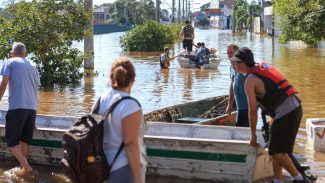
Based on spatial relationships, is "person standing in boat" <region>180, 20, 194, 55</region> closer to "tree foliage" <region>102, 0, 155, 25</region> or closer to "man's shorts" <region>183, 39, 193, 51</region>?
"man's shorts" <region>183, 39, 193, 51</region>

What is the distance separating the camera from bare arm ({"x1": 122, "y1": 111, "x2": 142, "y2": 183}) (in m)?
3.83

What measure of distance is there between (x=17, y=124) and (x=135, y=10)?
122 metres

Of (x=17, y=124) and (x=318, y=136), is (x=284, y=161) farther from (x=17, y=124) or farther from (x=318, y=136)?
(x=17, y=124)

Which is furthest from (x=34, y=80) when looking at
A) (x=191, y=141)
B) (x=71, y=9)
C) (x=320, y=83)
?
(x=320, y=83)

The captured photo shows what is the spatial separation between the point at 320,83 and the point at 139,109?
15845mm

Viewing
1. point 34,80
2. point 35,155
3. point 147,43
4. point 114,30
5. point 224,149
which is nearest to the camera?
point 224,149

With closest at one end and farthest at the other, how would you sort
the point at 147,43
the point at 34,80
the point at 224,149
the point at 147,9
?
the point at 224,149
the point at 34,80
the point at 147,43
the point at 147,9

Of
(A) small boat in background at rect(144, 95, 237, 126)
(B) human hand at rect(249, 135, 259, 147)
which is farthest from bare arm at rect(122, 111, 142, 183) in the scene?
(A) small boat in background at rect(144, 95, 237, 126)

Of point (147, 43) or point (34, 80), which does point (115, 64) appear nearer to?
point (34, 80)

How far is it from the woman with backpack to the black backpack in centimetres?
4

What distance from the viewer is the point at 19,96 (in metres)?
7.01

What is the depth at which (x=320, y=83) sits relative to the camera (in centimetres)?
1869

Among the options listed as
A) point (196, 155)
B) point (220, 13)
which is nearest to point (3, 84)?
point (196, 155)

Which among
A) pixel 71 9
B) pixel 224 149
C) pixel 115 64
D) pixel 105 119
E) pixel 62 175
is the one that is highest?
pixel 71 9
